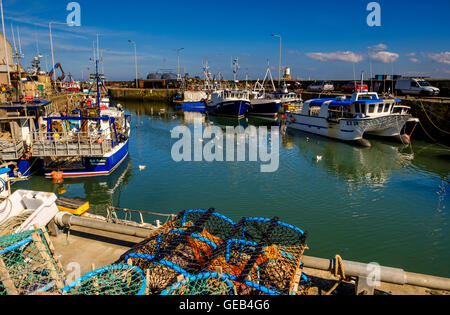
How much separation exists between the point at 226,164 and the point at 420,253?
13.0 metres

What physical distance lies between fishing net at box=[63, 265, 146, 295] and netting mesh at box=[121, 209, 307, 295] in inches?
10.6

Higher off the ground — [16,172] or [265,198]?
[16,172]

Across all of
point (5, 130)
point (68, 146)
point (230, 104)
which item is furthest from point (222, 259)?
point (230, 104)

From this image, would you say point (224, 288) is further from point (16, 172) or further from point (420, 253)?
point (16, 172)

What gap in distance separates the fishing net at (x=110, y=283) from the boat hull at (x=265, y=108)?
43.8 metres

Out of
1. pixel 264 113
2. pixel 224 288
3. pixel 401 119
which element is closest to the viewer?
pixel 224 288

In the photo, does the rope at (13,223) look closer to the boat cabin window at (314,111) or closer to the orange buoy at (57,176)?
the orange buoy at (57,176)

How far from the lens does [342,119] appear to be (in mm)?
28016

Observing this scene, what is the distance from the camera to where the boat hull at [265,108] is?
4647 centimetres

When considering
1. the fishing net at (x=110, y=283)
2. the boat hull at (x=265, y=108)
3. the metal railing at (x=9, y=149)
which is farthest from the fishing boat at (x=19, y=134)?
the boat hull at (x=265, y=108)

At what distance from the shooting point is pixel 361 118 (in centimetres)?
2659

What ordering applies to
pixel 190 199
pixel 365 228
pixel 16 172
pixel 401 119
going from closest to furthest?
pixel 365 228
pixel 190 199
pixel 16 172
pixel 401 119

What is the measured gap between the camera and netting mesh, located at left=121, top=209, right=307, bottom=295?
4.57 metres
